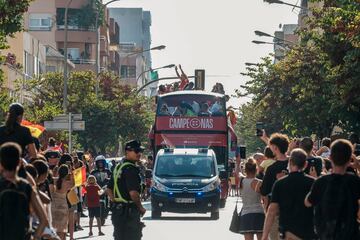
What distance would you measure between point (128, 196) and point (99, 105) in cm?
6477

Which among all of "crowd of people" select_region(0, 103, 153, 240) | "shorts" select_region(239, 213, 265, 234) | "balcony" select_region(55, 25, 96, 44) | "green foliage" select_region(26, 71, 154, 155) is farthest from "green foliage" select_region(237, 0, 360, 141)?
"balcony" select_region(55, 25, 96, 44)

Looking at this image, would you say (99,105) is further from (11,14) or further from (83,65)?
(11,14)

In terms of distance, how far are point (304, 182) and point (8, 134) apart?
12.4 feet

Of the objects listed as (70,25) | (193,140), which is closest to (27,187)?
(193,140)

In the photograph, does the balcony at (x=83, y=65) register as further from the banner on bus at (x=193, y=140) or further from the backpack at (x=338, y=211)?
the backpack at (x=338, y=211)

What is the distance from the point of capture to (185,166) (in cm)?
4144

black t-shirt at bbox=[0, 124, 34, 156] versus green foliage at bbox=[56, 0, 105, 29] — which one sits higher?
green foliage at bbox=[56, 0, 105, 29]

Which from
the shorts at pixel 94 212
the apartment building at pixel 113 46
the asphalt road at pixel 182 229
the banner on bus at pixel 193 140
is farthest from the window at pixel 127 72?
the shorts at pixel 94 212

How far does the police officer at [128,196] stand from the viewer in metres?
18.7

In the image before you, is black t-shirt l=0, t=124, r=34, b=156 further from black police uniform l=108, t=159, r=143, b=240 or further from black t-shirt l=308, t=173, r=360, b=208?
black t-shirt l=308, t=173, r=360, b=208

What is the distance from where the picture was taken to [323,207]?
14.9 m

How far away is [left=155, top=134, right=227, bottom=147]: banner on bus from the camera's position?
4828cm

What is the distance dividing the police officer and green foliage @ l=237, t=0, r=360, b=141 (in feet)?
51.3

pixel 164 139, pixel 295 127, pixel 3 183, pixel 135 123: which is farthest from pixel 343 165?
pixel 135 123
